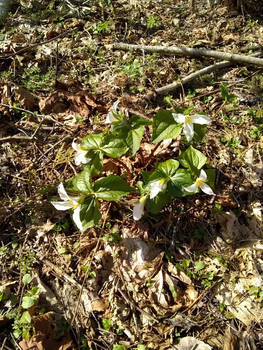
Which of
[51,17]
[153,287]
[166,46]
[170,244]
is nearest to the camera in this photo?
[153,287]

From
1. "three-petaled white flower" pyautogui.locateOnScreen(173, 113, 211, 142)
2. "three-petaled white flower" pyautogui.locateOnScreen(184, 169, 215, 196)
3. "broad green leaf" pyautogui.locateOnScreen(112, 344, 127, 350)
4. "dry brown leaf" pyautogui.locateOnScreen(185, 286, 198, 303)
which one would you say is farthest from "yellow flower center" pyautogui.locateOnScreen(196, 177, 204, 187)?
"broad green leaf" pyautogui.locateOnScreen(112, 344, 127, 350)

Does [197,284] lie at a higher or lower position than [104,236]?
lower

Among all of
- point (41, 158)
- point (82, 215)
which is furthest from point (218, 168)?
point (41, 158)

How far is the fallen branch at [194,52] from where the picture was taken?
9.23 feet

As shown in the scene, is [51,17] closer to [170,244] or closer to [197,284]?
[170,244]

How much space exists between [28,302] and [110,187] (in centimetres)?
92

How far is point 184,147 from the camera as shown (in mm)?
2367

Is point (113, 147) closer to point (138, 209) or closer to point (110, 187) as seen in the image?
point (110, 187)

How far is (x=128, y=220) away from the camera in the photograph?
7.08 feet

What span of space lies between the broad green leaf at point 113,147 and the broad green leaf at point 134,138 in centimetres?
5

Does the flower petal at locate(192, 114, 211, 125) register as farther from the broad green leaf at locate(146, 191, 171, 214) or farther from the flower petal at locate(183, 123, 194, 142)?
the broad green leaf at locate(146, 191, 171, 214)

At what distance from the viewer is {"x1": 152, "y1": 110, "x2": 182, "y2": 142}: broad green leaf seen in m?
1.74

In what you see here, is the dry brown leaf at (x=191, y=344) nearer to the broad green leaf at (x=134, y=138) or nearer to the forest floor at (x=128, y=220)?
the forest floor at (x=128, y=220)

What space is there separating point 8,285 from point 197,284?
128 cm
